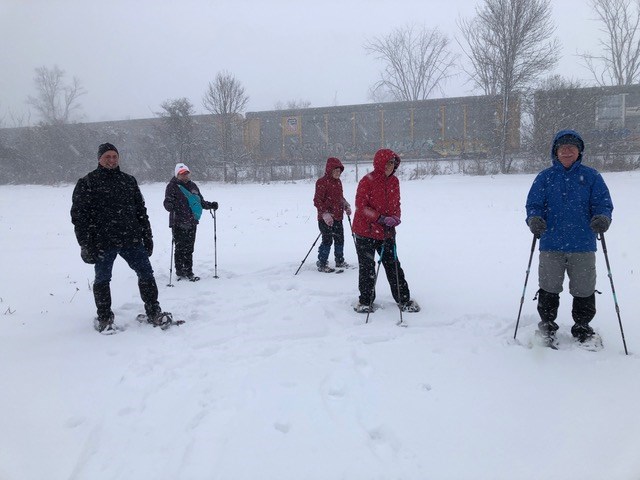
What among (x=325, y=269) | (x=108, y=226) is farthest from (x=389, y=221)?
(x=108, y=226)

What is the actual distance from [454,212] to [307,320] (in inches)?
346

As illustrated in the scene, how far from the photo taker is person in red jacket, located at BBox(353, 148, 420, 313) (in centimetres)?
471

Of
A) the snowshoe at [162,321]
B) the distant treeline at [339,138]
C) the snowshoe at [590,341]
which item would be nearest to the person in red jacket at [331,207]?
the snowshoe at [162,321]

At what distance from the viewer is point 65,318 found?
16.4ft

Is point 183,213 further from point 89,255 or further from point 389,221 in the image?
point 389,221

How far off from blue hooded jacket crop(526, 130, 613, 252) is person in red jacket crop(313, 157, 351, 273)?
3.11 metres

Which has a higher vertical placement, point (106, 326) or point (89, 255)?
point (89, 255)

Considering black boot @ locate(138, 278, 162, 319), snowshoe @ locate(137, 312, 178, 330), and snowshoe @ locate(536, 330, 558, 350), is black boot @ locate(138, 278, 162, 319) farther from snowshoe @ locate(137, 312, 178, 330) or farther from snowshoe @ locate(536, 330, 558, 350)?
snowshoe @ locate(536, 330, 558, 350)

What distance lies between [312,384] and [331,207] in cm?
379

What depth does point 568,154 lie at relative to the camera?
12.1ft

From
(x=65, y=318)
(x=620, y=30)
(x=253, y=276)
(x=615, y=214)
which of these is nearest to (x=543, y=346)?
(x=253, y=276)

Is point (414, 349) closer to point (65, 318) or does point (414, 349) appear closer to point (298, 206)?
point (65, 318)

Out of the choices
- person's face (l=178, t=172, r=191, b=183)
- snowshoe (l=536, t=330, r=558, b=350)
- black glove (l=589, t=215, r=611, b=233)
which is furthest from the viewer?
person's face (l=178, t=172, r=191, b=183)

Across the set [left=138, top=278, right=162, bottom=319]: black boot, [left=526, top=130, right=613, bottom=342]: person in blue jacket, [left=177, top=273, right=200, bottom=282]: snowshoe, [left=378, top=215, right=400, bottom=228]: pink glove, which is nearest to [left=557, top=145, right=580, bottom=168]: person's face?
[left=526, top=130, right=613, bottom=342]: person in blue jacket
